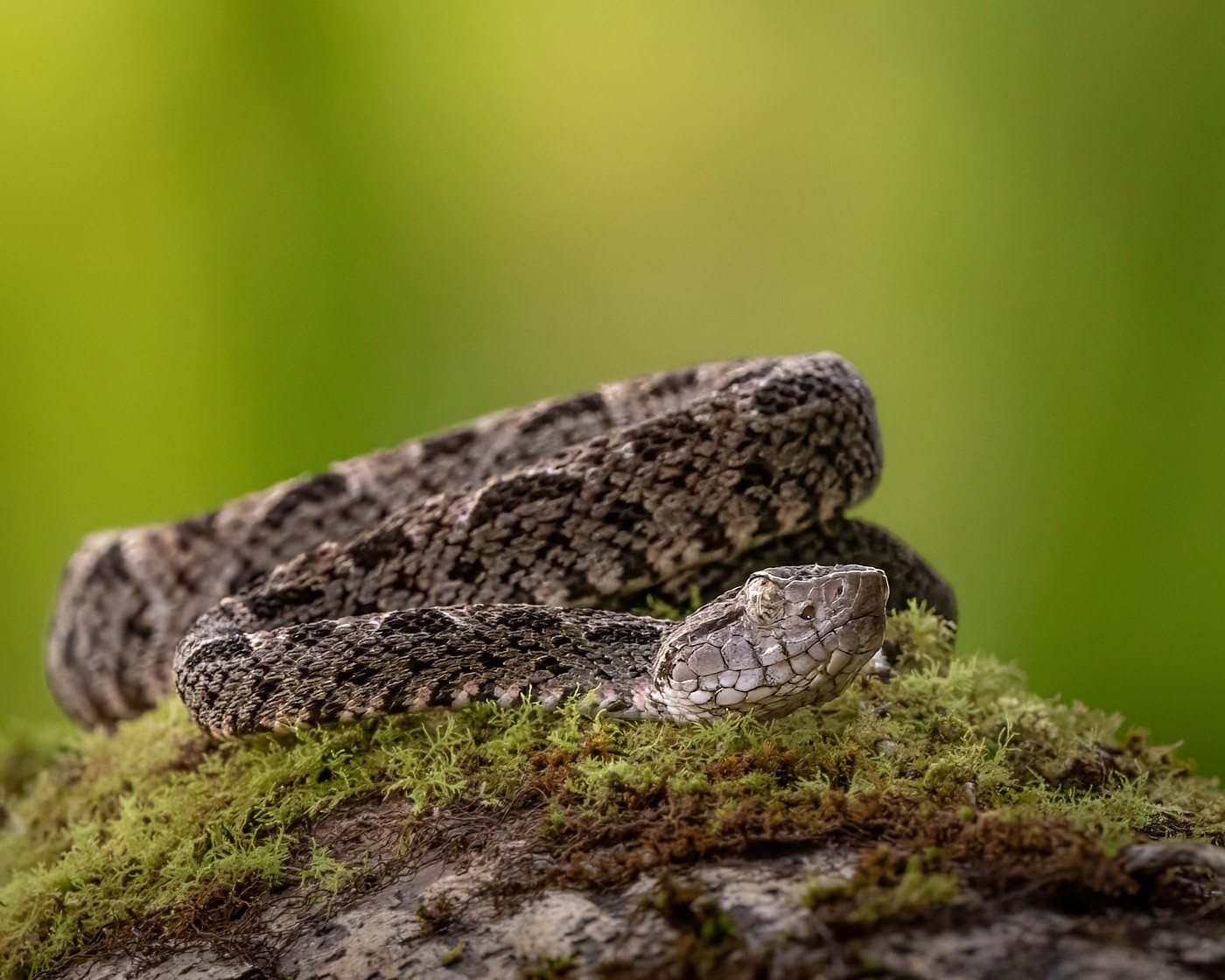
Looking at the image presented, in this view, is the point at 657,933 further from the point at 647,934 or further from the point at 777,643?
the point at 777,643

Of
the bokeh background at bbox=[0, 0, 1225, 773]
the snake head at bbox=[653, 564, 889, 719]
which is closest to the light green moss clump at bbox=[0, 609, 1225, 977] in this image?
the snake head at bbox=[653, 564, 889, 719]

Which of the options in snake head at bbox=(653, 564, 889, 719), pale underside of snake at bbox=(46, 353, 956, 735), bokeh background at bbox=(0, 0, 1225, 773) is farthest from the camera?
bokeh background at bbox=(0, 0, 1225, 773)

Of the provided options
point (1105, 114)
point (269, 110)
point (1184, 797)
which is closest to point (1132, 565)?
point (1105, 114)

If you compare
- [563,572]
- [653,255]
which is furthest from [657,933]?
[653,255]

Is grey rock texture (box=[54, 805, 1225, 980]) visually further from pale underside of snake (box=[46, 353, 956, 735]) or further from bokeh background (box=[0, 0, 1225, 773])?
bokeh background (box=[0, 0, 1225, 773])

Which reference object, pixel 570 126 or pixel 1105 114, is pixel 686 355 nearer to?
pixel 570 126

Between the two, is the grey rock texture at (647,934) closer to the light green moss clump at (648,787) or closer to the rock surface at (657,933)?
the rock surface at (657,933)

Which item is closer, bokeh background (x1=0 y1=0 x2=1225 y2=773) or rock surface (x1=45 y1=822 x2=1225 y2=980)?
rock surface (x1=45 y1=822 x2=1225 y2=980)

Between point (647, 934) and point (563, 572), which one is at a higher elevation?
point (563, 572)
